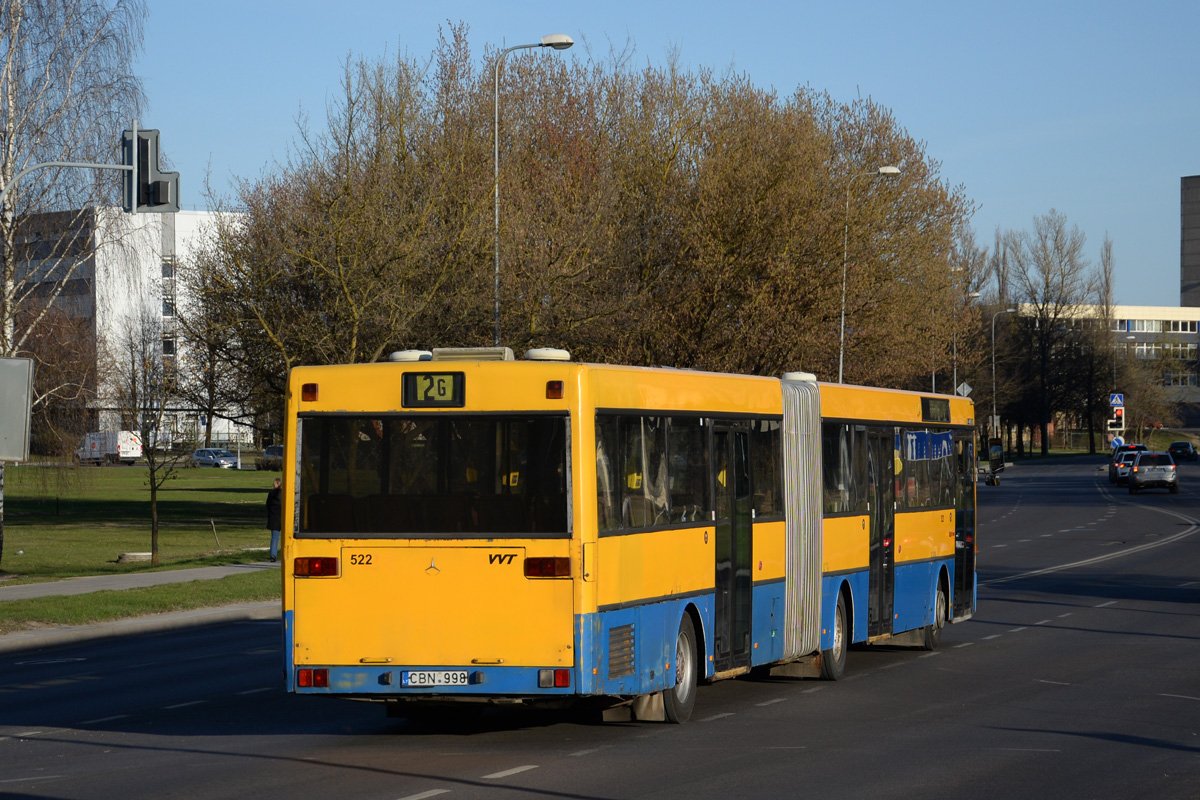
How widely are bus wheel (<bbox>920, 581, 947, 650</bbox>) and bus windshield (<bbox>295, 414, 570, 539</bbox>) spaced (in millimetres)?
8206

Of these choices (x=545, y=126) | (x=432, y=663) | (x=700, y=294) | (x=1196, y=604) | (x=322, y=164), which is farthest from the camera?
(x=545, y=126)

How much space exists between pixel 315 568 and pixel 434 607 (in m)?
→ 0.91

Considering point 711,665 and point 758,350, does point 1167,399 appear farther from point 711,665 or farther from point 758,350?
point 711,665

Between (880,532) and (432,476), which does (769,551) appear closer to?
(880,532)

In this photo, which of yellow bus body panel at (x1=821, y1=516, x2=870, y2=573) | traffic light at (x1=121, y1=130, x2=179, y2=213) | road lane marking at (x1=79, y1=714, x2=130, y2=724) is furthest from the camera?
traffic light at (x1=121, y1=130, x2=179, y2=213)

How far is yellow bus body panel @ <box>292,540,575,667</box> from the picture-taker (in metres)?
10.7

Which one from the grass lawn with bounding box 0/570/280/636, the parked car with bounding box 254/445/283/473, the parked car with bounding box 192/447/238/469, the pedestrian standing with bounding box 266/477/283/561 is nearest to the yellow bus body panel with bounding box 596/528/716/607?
the grass lawn with bounding box 0/570/280/636

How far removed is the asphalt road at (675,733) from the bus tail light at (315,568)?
1.20m

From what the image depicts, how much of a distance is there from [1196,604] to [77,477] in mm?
24905

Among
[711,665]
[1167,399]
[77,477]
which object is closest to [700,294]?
[77,477]

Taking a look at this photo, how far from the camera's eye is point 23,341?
36.4m

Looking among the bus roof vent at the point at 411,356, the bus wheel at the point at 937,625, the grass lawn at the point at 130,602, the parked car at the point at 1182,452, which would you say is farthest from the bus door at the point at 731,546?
the parked car at the point at 1182,452

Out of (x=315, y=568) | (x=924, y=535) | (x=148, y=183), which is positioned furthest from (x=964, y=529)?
(x=148, y=183)

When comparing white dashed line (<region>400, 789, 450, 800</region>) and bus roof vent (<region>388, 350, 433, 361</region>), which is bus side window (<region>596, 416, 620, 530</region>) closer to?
bus roof vent (<region>388, 350, 433, 361</region>)
